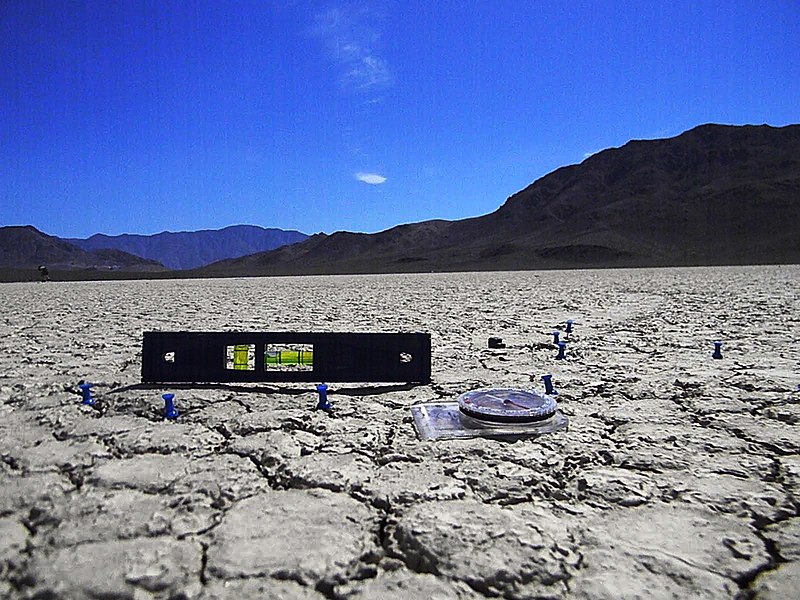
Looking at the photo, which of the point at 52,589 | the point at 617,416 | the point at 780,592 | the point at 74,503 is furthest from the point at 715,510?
the point at 74,503

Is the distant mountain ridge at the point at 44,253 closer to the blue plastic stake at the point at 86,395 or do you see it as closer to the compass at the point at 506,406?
the blue plastic stake at the point at 86,395

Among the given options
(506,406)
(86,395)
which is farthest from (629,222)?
(86,395)

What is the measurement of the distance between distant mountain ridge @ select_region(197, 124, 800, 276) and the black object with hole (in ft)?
105

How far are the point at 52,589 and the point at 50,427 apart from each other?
1.49 meters

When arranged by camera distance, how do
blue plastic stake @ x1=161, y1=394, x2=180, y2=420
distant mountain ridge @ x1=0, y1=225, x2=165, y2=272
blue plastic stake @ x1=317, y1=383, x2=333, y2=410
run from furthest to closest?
distant mountain ridge @ x1=0, y1=225, x2=165, y2=272 → blue plastic stake @ x1=317, y1=383, x2=333, y2=410 → blue plastic stake @ x1=161, y1=394, x2=180, y2=420

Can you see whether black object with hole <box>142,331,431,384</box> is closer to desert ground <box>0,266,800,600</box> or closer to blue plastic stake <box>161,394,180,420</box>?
desert ground <box>0,266,800,600</box>

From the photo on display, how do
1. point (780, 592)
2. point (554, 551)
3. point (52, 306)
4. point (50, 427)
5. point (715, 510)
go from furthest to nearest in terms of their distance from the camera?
point (52, 306), point (50, 427), point (715, 510), point (554, 551), point (780, 592)

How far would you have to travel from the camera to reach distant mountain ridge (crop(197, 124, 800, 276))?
43.6m

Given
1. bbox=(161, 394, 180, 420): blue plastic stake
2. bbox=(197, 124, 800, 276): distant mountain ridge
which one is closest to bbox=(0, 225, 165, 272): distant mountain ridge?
bbox=(197, 124, 800, 276): distant mountain ridge

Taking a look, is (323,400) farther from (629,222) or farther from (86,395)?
(629,222)

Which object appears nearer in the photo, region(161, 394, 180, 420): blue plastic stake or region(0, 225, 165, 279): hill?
region(161, 394, 180, 420): blue plastic stake

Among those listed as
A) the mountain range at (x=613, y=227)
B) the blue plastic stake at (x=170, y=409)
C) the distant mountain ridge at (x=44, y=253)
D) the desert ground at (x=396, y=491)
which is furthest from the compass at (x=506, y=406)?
the distant mountain ridge at (x=44, y=253)

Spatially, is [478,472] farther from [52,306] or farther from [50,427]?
[52,306]

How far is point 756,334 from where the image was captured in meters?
5.42
